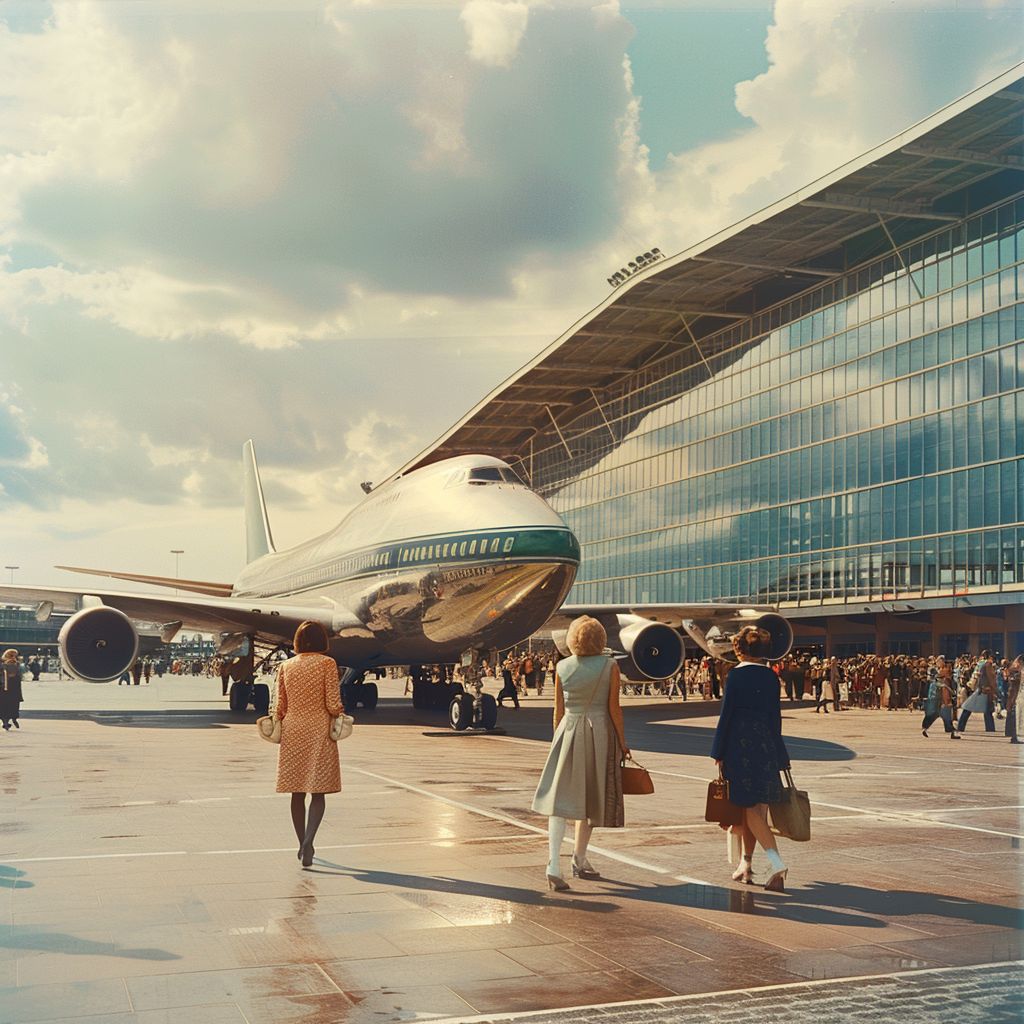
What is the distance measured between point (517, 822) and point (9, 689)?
1489 cm

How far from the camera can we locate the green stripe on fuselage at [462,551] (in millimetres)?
20141

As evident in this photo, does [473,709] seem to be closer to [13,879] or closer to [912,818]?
[912,818]

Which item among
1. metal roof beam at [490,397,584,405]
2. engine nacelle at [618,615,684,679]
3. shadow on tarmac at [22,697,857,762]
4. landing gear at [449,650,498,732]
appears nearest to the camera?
shadow on tarmac at [22,697,857,762]

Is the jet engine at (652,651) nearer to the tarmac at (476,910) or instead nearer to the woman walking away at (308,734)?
the tarmac at (476,910)

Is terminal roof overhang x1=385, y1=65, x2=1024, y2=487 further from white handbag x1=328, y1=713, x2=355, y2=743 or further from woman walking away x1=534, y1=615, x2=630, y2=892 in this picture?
white handbag x1=328, y1=713, x2=355, y2=743

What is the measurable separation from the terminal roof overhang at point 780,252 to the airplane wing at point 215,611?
1228 inches

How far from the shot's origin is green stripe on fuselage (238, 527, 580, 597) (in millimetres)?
20141

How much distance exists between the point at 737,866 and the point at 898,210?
4860 cm

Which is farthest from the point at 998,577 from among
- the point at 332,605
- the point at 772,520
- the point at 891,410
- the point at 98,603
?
the point at 98,603

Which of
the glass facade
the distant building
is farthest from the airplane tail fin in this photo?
the distant building

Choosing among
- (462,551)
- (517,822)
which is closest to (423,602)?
(462,551)

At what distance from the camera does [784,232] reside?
179 feet

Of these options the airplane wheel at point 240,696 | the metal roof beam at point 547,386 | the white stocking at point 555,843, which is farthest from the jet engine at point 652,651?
the metal roof beam at point 547,386

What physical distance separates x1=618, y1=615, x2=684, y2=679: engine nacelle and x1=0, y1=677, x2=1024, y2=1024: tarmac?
12.5 metres
